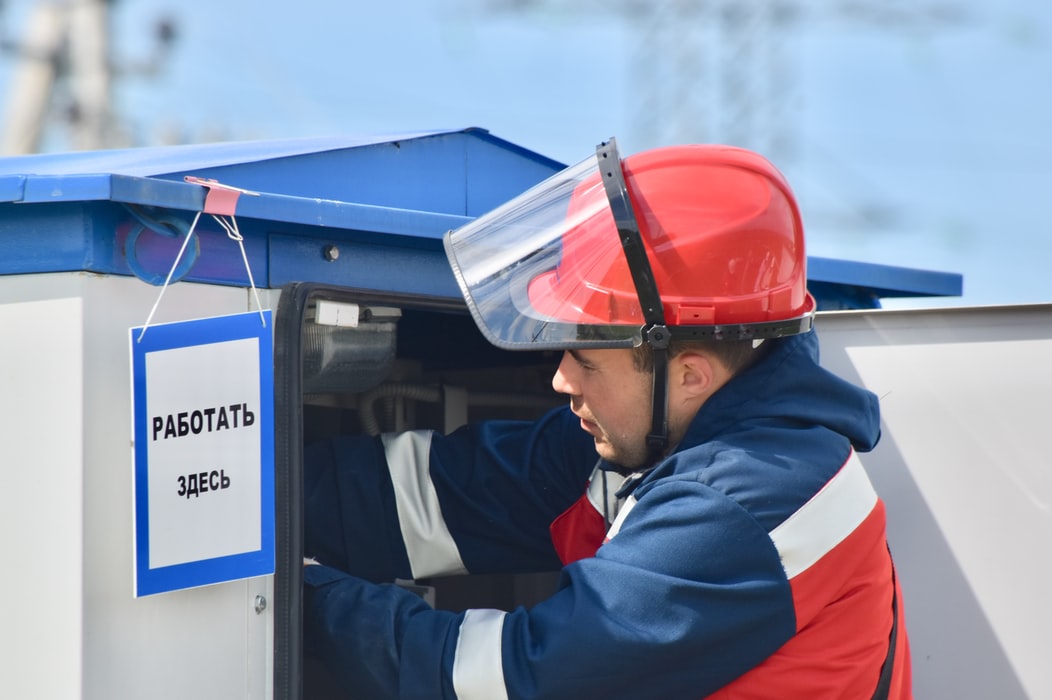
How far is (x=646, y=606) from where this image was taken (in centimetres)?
173

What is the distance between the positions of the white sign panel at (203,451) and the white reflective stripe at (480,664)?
11.5 inches

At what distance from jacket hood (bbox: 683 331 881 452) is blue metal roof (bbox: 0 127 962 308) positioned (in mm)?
461

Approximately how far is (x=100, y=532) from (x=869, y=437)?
1.11 metres

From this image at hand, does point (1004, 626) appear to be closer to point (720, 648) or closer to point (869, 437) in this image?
point (869, 437)

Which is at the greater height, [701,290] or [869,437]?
[701,290]

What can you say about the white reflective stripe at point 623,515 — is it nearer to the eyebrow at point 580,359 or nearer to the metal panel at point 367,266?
the eyebrow at point 580,359

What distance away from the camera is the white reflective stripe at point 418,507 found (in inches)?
89.2

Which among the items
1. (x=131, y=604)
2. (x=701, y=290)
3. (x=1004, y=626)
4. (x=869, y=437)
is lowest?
(x=1004, y=626)

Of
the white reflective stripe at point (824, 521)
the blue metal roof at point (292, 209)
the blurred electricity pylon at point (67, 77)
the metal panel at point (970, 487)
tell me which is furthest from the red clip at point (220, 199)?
the blurred electricity pylon at point (67, 77)

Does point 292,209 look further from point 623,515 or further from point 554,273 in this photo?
point 623,515

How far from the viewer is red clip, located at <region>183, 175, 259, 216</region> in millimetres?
1620

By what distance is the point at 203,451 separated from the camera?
1.65 m

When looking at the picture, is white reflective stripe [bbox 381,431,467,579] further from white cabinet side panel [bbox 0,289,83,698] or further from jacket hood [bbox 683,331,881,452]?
white cabinet side panel [bbox 0,289,83,698]

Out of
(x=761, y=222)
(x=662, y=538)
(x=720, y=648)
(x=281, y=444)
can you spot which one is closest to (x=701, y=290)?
(x=761, y=222)
